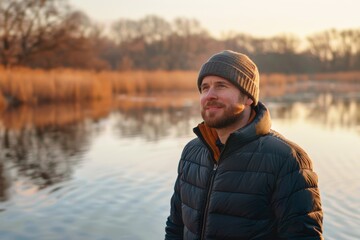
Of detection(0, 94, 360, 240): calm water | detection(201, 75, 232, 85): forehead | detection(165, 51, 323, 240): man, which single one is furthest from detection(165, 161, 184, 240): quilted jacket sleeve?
detection(0, 94, 360, 240): calm water

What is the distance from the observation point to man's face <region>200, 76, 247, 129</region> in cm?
236

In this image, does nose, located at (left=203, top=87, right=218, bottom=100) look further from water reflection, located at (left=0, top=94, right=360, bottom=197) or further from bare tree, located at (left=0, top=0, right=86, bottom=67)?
bare tree, located at (left=0, top=0, right=86, bottom=67)

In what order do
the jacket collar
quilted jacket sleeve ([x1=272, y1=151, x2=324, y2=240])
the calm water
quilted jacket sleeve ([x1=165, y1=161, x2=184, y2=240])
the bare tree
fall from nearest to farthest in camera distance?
quilted jacket sleeve ([x1=272, y1=151, x2=324, y2=240]) < the jacket collar < quilted jacket sleeve ([x1=165, y1=161, x2=184, y2=240]) < the calm water < the bare tree

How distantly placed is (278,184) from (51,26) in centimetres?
3549

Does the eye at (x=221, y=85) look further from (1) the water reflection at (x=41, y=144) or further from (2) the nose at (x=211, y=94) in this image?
(1) the water reflection at (x=41, y=144)

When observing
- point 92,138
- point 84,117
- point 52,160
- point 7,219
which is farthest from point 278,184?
point 84,117

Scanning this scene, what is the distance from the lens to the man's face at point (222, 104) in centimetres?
236

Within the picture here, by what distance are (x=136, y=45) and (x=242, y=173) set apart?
68.8 meters

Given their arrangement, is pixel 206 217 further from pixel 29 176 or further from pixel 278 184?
pixel 29 176

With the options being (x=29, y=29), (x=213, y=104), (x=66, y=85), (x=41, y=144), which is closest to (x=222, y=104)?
(x=213, y=104)

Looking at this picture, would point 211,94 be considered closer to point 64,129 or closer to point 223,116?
point 223,116

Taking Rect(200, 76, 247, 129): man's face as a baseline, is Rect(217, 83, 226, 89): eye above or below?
above

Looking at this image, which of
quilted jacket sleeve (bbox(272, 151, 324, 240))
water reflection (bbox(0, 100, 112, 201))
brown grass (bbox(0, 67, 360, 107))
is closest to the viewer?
quilted jacket sleeve (bbox(272, 151, 324, 240))

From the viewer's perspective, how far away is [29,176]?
25.1ft
